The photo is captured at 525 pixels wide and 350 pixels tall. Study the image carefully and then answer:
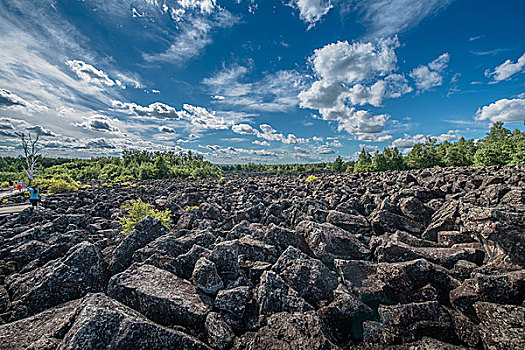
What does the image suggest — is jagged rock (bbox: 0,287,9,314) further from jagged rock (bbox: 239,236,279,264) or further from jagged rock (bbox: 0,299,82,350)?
jagged rock (bbox: 239,236,279,264)

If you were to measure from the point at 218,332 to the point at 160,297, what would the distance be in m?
1.47

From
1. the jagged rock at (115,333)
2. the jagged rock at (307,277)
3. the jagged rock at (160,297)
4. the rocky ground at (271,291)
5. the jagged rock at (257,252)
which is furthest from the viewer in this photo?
the jagged rock at (257,252)

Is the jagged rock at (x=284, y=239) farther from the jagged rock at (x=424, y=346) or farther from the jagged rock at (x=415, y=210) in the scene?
the jagged rock at (x=415, y=210)

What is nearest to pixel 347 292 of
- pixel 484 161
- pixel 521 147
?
pixel 521 147

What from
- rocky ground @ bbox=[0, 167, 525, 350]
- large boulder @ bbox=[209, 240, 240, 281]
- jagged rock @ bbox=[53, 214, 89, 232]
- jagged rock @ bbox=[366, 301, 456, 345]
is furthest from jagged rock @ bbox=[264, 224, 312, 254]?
jagged rock @ bbox=[53, 214, 89, 232]

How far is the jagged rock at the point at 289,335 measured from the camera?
12.6 ft

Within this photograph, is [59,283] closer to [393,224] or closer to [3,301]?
[3,301]

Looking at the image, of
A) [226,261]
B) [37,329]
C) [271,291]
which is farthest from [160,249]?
[271,291]

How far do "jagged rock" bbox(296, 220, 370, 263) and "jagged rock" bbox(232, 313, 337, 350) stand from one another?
2.78 metres

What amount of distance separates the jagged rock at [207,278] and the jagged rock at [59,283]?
247cm

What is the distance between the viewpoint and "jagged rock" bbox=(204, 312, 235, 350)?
3941 millimetres

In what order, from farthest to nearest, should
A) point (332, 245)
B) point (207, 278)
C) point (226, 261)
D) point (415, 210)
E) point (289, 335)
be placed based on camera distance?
point (415, 210)
point (332, 245)
point (226, 261)
point (207, 278)
point (289, 335)

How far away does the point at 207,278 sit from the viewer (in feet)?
16.8

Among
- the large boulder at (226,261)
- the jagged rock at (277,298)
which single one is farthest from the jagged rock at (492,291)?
the large boulder at (226,261)
